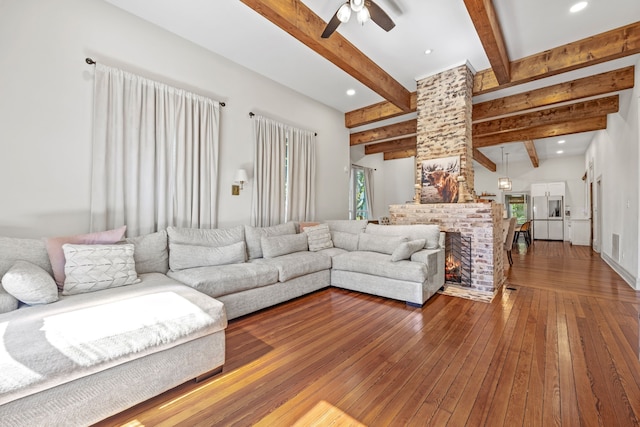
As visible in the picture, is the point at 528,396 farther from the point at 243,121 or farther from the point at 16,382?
the point at 243,121

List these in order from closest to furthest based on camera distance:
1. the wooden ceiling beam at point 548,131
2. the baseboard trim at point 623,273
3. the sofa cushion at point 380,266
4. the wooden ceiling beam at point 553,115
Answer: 1. the sofa cushion at point 380,266
2. the baseboard trim at point 623,273
3. the wooden ceiling beam at point 553,115
4. the wooden ceiling beam at point 548,131

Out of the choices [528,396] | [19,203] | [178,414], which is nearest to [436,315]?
[528,396]

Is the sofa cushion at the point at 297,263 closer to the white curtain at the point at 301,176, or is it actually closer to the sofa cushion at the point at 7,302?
the white curtain at the point at 301,176

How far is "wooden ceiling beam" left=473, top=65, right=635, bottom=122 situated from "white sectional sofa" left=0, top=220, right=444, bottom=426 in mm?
2935

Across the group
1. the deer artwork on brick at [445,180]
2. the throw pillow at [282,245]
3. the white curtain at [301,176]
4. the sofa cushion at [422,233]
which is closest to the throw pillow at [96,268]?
the throw pillow at [282,245]

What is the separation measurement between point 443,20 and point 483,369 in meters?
3.44

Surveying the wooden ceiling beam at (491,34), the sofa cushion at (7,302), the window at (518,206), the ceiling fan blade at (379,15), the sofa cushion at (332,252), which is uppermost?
the wooden ceiling beam at (491,34)

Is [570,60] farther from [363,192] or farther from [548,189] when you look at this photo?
[548,189]

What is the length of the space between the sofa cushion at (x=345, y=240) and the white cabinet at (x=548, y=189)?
30.1ft

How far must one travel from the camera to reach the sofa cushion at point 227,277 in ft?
8.38

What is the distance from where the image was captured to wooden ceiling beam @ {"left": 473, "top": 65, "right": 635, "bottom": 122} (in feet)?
13.1

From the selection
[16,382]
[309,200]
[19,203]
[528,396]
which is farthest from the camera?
[309,200]

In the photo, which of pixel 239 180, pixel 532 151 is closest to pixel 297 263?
pixel 239 180

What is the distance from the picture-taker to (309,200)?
5160mm
